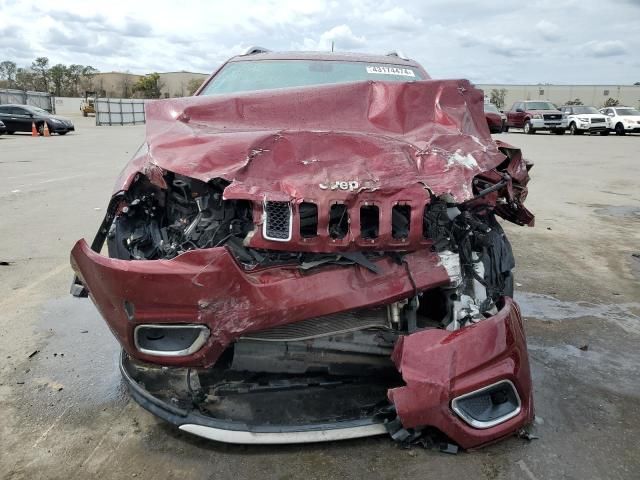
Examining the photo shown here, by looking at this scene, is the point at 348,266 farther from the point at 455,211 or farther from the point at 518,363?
the point at 518,363

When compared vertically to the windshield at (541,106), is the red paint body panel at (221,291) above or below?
below

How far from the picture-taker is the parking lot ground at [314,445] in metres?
2.43

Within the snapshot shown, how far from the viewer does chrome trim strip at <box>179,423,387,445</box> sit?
2.38 metres

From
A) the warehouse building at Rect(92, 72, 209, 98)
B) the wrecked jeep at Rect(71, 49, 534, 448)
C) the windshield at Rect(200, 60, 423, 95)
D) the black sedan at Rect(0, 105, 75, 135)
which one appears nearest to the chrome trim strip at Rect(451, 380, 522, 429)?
the wrecked jeep at Rect(71, 49, 534, 448)

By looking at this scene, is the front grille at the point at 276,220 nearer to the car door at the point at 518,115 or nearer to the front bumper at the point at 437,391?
Result: the front bumper at the point at 437,391

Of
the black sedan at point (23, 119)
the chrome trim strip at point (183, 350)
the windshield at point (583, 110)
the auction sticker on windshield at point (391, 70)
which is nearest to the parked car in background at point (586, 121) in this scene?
the windshield at point (583, 110)

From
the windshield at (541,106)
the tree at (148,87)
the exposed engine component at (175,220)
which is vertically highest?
the tree at (148,87)

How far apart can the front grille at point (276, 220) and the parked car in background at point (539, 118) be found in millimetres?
29855

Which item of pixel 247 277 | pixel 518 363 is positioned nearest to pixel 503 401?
pixel 518 363

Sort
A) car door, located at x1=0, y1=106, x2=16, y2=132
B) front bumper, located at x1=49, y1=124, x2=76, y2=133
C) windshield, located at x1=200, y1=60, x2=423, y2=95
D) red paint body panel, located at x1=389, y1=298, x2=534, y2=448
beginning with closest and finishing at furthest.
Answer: red paint body panel, located at x1=389, y1=298, x2=534, y2=448 < windshield, located at x1=200, y1=60, x2=423, y2=95 < car door, located at x1=0, y1=106, x2=16, y2=132 < front bumper, located at x1=49, y1=124, x2=76, y2=133

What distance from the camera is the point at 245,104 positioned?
306cm

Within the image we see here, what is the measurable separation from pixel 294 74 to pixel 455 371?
272 cm

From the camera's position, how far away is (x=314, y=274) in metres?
2.37

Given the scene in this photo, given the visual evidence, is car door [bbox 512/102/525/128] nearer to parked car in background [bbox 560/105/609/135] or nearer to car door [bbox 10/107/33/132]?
parked car in background [bbox 560/105/609/135]
